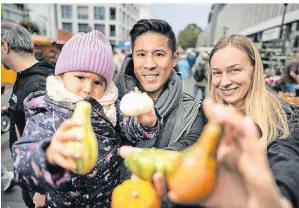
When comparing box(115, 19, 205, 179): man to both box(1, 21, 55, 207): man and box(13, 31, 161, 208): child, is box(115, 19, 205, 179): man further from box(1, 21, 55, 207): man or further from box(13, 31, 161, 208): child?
box(1, 21, 55, 207): man

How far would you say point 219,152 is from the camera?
0.64 m

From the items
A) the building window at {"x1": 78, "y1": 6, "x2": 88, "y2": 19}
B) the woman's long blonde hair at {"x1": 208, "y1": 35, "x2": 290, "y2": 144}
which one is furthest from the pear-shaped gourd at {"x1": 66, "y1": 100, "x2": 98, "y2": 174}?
the building window at {"x1": 78, "y1": 6, "x2": 88, "y2": 19}

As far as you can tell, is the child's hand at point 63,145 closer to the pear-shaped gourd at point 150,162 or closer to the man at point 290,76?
the pear-shaped gourd at point 150,162

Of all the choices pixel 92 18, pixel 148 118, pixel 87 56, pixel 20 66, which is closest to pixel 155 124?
pixel 148 118

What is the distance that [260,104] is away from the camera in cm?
135

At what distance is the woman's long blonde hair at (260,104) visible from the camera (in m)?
1.22

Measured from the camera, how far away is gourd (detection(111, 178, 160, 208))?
70cm

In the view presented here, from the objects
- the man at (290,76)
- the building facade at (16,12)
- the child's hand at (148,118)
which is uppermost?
the building facade at (16,12)

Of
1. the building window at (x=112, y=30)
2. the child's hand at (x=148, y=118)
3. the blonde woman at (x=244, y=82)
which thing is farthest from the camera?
the building window at (x=112, y=30)

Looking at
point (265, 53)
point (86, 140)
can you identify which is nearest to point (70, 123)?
point (86, 140)

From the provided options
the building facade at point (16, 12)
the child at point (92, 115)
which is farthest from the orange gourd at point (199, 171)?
the building facade at point (16, 12)

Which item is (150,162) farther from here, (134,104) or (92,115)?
(92,115)

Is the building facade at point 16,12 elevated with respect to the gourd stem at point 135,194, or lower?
elevated

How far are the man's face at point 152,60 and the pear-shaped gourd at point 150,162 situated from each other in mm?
866
